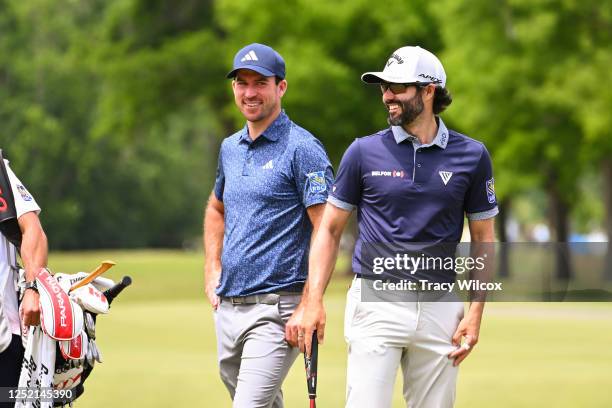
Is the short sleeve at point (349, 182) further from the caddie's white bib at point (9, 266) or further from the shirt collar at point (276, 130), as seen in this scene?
the caddie's white bib at point (9, 266)

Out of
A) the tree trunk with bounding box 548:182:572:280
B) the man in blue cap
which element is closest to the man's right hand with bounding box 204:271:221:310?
the man in blue cap

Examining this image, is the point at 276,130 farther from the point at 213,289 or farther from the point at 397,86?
the point at 397,86

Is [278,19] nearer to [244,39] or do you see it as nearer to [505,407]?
[244,39]

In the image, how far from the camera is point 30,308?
6086mm

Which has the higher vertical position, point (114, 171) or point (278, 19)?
point (278, 19)

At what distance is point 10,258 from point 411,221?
76.3 inches

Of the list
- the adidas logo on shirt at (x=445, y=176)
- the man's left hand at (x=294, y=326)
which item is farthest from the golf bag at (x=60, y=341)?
the adidas logo on shirt at (x=445, y=176)

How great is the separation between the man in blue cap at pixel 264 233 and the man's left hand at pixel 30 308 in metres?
1.15

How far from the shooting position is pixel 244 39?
40.6 m

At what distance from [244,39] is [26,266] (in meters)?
34.9

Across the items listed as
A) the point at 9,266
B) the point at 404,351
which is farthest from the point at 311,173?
the point at 9,266

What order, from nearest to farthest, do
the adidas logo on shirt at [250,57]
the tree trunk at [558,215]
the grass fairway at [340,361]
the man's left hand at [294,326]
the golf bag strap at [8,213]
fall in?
the golf bag strap at [8,213] → the man's left hand at [294,326] → the adidas logo on shirt at [250,57] → the grass fairway at [340,361] → the tree trunk at [558,215]

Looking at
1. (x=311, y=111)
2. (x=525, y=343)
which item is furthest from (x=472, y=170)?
(x=311, y=111)

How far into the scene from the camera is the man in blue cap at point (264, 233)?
674 cm
